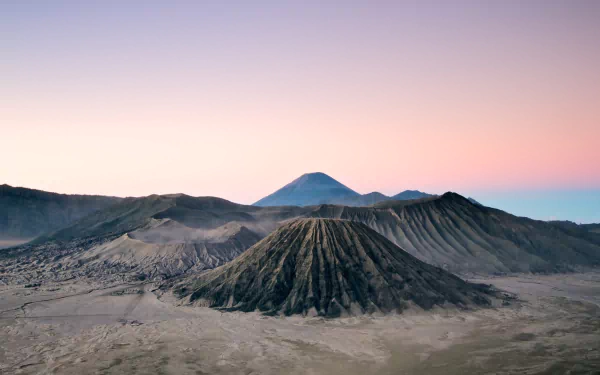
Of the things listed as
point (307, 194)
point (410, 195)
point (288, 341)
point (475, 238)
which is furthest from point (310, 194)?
point (288, 341)

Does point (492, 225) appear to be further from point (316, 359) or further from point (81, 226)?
point (81, 226)

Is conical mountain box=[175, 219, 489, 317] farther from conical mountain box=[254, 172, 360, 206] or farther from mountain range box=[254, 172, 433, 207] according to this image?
conical mountain box=[254, 172, 360, 206]

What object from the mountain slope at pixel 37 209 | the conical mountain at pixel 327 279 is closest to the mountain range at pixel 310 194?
the mountain slope at pixel 37 209

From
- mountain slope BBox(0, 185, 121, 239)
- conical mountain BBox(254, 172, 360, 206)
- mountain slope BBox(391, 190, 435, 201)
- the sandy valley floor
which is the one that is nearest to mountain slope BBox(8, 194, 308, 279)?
the sandy valley floor

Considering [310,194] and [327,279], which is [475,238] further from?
[310,194]

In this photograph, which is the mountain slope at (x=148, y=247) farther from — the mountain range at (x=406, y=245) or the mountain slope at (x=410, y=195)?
the mountain slope at (x=410, y=195)
